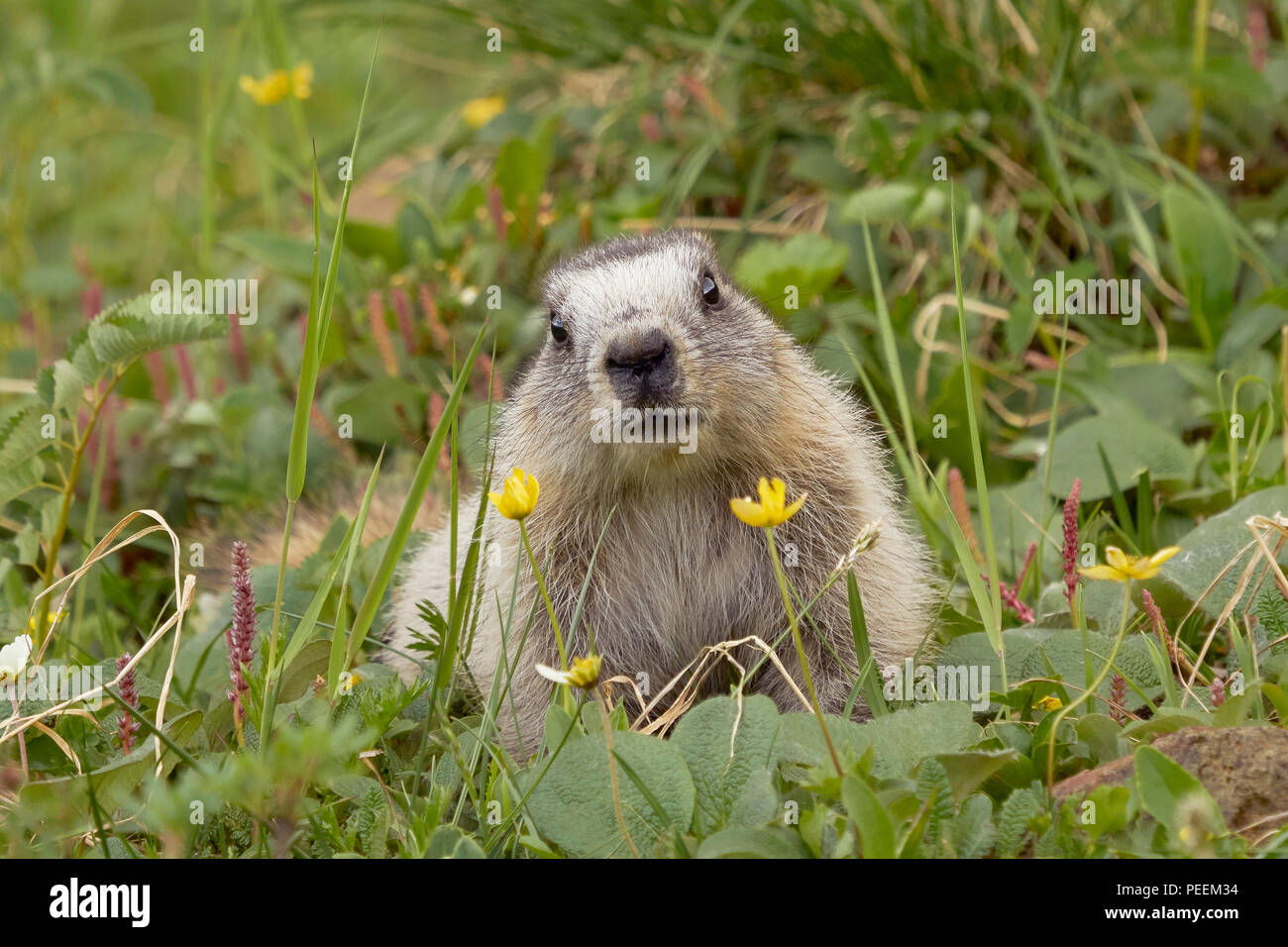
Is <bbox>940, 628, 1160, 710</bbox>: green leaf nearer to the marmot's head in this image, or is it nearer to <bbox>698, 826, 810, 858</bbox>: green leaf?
the marmot's head

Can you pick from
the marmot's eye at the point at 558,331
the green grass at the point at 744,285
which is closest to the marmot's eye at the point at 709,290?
the marmot's eye at the point at 558,331

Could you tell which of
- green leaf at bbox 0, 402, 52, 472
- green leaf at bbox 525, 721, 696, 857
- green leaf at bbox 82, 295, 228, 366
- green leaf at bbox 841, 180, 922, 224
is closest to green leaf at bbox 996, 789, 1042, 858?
green leaf at bbox 525, 721, 696, 857

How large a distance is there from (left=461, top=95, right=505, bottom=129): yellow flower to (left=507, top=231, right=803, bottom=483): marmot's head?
3162 millimetres

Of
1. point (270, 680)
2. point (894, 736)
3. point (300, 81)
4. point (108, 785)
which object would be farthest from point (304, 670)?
point (300, 81)

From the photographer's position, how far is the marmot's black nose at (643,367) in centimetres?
354

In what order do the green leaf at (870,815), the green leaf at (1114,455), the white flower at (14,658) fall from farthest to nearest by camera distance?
1. the green leaf at (1114,455)
2. the white flower at (14,658)
3. the green leaf at (870,815)

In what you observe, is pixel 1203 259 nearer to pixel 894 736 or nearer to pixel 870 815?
pixel 894 736

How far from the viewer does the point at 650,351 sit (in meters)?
3.55

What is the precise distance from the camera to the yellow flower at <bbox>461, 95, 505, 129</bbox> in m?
7.18

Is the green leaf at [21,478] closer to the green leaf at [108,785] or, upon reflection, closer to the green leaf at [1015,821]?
the green leaf at [108,785]
